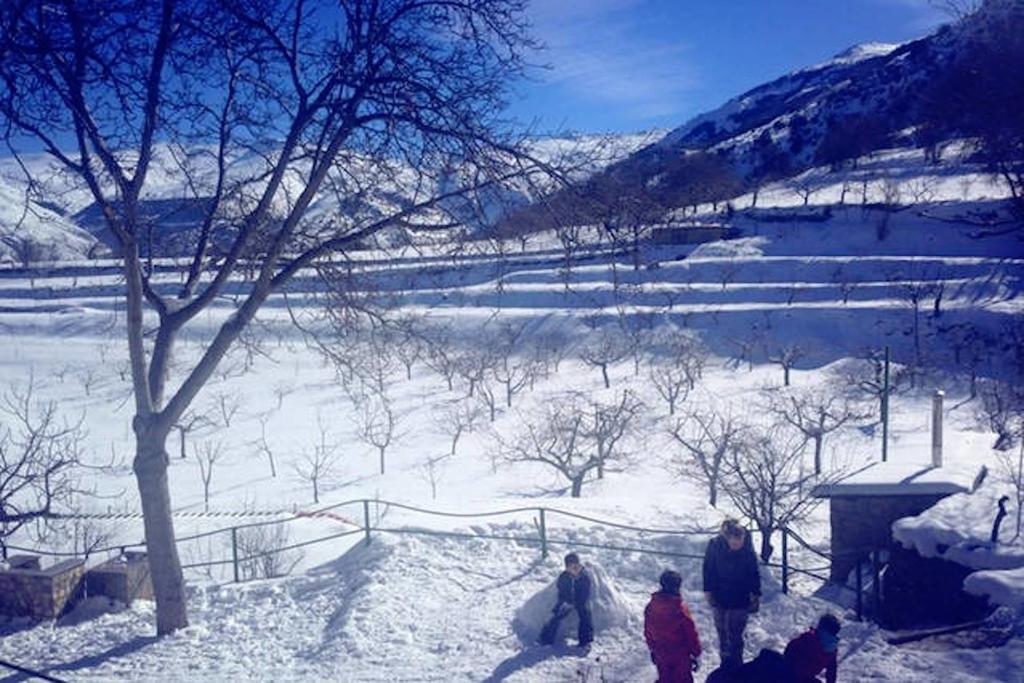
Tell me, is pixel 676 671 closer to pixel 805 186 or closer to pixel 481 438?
pixel 481 438

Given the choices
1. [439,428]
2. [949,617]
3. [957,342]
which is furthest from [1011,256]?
[949,617]

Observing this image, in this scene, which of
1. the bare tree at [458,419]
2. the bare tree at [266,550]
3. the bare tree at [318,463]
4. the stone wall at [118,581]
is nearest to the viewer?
the stone wall at [118,581]

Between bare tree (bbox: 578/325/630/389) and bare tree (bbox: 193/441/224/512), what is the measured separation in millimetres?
16719

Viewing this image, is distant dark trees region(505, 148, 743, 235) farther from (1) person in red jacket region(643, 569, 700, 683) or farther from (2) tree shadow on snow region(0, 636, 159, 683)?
(2) tree shadow on snow region(0, 636, 159, 683)

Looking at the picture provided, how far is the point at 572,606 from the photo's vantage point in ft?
21.2

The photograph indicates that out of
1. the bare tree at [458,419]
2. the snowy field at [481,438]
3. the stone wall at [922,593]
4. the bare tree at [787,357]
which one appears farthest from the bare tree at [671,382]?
the stone wall at [922,593]

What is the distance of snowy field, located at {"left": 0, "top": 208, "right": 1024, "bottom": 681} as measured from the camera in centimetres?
631

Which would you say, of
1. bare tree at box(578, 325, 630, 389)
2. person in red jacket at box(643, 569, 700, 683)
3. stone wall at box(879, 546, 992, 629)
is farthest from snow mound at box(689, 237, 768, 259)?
person in red jacket at box(643, 569, 700, 683)

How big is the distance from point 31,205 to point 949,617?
810cm

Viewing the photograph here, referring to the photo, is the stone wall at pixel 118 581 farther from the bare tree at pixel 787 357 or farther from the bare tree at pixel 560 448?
the bare tree at pixel 787 357

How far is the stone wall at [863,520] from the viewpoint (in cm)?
842

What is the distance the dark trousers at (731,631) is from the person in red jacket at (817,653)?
0.82 metres

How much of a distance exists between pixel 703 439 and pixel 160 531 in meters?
20.1

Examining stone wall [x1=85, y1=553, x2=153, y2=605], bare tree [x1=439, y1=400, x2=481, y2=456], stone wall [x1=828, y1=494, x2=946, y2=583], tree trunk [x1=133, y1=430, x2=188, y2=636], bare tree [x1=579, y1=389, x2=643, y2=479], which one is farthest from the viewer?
bare tree [x1=439, y1=400, x2=481, y2=456]
